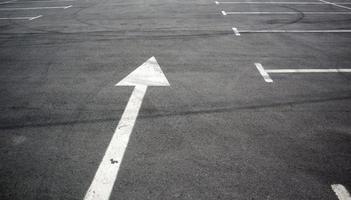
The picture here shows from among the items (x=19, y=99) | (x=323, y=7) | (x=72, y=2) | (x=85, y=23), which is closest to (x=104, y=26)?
(x=85, y=23)

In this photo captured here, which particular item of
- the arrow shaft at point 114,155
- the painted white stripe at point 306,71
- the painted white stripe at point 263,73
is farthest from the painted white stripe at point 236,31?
the arrow shaft at point 114,155

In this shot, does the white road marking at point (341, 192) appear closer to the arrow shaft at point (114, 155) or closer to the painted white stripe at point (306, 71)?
the arrow shaft at point (114, 155)

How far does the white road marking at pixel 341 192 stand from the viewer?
3.11m

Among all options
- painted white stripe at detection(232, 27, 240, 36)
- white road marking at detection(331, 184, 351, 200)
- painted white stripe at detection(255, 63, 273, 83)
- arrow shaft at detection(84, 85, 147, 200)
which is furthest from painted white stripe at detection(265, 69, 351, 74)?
white road marking at detection(331, 184, 351, 200)

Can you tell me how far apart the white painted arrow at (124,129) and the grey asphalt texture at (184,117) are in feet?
0.32

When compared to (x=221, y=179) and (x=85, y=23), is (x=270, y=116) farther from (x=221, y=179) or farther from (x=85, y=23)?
(x=85, y=23)

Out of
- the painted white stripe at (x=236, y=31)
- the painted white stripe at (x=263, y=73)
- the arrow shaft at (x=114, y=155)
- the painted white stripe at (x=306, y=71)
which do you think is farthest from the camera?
the painted white stripe at (x=236, y=31)

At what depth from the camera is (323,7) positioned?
13.5 m

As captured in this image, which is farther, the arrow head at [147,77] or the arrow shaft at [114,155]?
the arrow head at [147,77]

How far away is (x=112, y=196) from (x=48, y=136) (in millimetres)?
1659

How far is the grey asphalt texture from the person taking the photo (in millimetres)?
3348

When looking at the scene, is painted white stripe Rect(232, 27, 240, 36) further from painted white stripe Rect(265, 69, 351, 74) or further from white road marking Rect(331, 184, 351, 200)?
white road marking Rect(331, 184, 351, 200)

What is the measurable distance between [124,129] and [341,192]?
2.93 m

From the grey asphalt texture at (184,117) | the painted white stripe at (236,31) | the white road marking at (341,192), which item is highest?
the painted white stripe at (236,31)
